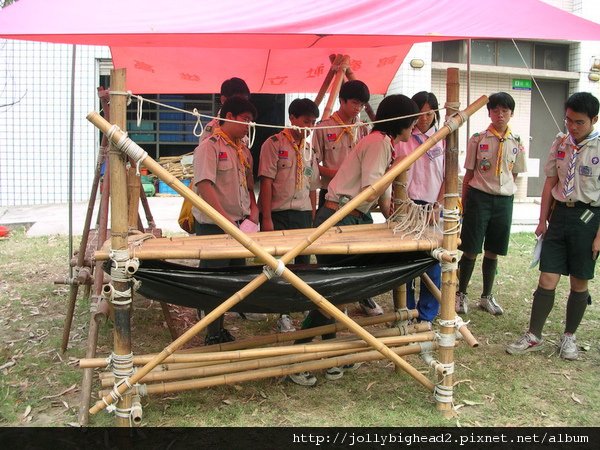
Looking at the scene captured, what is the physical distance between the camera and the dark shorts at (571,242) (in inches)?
144

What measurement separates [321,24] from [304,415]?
199 centimetres

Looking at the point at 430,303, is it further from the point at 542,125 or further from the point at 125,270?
the point at 542,125

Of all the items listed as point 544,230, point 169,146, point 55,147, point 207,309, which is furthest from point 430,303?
point 169,146

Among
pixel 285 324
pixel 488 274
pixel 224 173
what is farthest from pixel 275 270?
pixel 488 274

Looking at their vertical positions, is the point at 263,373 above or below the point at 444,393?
above

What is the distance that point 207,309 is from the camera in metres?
2.85

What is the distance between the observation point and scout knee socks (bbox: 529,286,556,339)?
12.6ft

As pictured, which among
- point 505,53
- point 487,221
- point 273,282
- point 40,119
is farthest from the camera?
point 505,53

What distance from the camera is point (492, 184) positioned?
454cm

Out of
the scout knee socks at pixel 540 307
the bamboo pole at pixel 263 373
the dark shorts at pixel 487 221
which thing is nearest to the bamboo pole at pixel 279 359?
the bamboo pole at pixel 263 373

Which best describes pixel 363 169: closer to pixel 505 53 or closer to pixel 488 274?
pixel 488 274

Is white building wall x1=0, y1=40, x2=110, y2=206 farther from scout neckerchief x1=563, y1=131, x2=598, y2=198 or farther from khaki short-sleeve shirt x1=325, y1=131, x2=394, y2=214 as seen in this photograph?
scout neckerchief x1=563, y1=131, x2=598, y2=198

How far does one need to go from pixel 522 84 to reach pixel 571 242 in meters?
7.97

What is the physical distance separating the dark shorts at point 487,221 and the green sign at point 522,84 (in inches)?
275
